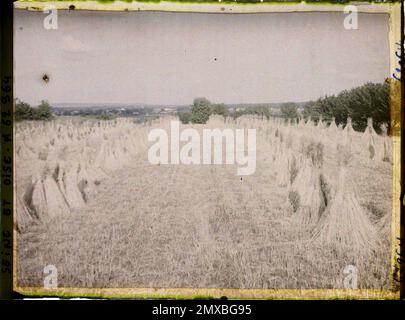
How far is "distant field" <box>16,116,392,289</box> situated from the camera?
302 cm

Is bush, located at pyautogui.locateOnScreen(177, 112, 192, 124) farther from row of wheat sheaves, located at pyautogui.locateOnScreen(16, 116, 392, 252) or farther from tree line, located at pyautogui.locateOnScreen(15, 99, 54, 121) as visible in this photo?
tree line, located at pyautogui.locateOnScreen(15, 99, 54, 121)

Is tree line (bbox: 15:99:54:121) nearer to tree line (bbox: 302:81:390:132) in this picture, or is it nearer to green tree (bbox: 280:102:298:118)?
green tree (bbox: 280:102:298:118)

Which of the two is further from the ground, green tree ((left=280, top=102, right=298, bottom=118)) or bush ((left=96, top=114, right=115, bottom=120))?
green tree ((left=280, top=102, right=298, bottom=118))

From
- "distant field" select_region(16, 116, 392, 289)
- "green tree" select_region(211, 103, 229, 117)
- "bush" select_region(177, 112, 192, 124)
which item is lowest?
"distant field" select_region(16, 116, 392, 289)

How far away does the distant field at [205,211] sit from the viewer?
3018 millimetres

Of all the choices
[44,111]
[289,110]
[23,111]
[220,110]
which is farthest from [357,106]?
[23,111]

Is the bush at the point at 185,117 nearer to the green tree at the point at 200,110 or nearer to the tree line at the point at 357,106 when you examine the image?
the green tree at the point at 200,110

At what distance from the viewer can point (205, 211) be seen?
3.05 m

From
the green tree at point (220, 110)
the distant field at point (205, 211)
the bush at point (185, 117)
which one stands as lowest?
the distant field at point (205, 211)

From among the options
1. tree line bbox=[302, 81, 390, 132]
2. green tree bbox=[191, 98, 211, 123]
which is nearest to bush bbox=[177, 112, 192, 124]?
green tree bbox=[191, 98, 211, 123]

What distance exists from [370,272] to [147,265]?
161 cm

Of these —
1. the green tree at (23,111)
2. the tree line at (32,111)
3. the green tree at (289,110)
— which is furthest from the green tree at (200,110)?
the green tree at (23,111)
